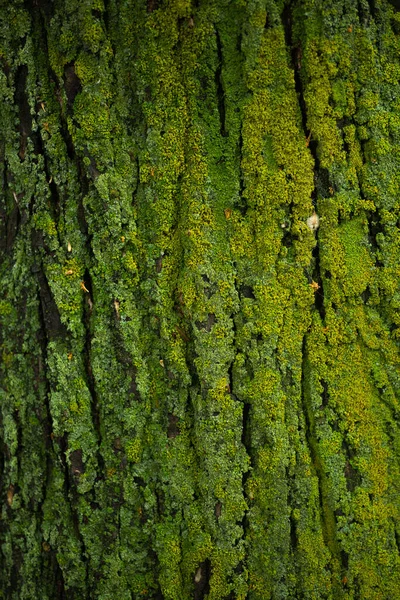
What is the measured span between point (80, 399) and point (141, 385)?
21 centimetres

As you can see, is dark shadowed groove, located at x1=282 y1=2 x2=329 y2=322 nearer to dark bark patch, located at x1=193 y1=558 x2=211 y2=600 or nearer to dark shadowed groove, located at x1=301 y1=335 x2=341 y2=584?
dark shadowed groove, located at x1=301 y1=335 x2=341 y2=584

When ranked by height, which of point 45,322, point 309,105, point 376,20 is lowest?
point 45,322

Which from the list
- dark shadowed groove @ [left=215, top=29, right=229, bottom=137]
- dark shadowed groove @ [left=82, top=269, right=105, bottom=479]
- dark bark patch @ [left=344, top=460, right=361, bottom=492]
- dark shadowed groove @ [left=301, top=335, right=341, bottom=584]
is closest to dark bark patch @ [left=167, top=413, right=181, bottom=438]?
dark shadowed groove @ [left=82, top=269, right=105, bottom=479]

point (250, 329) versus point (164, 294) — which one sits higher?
point (164, 294)

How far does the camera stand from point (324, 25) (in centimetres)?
148

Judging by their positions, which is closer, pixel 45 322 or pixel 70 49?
pixel 70 49

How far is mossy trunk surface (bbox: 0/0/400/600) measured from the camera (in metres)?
1.46

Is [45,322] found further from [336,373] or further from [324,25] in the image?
[324,25]

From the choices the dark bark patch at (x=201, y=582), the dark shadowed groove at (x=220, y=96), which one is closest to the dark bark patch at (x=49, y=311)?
the dark shadowed groove at (x=220, y=96)

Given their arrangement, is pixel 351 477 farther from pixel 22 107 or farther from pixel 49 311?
pixel 22 107

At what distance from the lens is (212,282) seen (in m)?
1.47

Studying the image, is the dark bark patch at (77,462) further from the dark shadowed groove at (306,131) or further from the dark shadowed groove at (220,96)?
the dark shadowed groove at (220,96)

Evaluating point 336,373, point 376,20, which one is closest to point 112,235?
point 336,373

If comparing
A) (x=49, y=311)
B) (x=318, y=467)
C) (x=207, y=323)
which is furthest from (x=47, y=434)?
(x=318, y=467)
